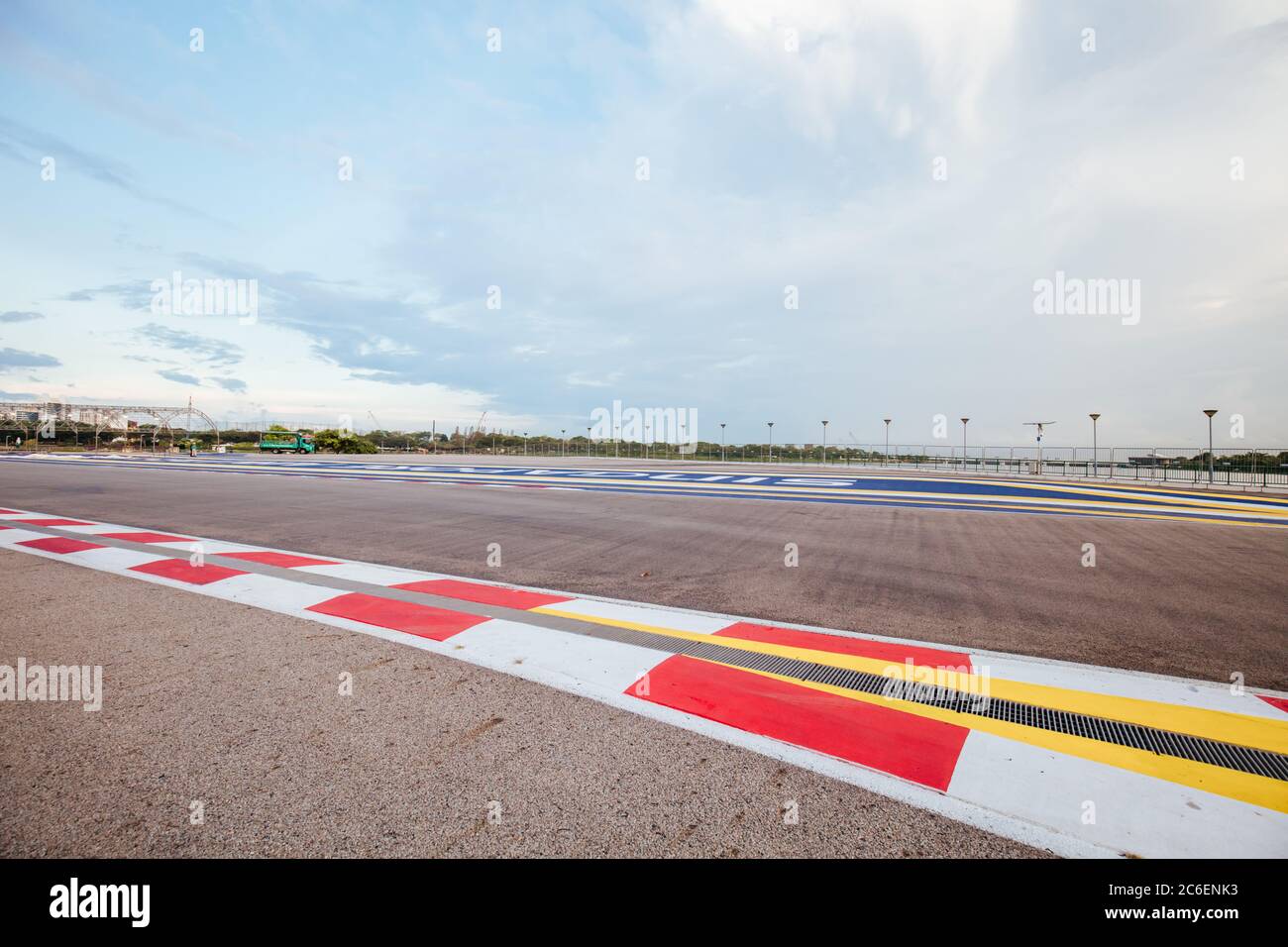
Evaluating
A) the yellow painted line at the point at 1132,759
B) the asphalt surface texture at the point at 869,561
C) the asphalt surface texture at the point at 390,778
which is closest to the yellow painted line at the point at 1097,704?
the yellow painted line at the point at 1132,759

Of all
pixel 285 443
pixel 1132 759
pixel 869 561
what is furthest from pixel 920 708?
pixel 285 443

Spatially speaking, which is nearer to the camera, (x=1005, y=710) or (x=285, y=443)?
(x=1005, y=710)

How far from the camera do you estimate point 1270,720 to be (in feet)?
8.61

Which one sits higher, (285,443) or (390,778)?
(285,443)

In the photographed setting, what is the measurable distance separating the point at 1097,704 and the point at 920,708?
96 centimetres

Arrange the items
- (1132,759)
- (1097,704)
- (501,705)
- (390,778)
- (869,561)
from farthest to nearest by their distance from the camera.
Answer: (869,561), (1097,704), (501,705), (1132,759), (390,778)

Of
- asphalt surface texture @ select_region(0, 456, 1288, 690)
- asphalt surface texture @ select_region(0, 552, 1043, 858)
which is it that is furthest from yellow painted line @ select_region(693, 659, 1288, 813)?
asphalt surface texture @ select_region(0, 456, 1288, 690)

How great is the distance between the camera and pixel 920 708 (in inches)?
104

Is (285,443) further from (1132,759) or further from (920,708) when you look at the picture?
(1132,759)

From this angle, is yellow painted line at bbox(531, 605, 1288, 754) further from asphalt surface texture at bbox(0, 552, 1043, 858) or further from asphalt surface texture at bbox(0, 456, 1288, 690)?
asphalt surface texture at bbox(0, 552, 1043, 858)

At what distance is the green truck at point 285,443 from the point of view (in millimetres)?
52594
